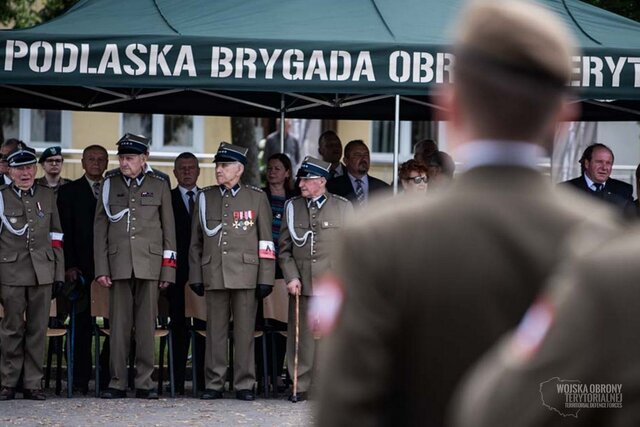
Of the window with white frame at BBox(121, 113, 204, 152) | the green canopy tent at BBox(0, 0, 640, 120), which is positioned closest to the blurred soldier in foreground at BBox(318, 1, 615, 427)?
the green canopy tent at BBox(0, 0, 640, 120)

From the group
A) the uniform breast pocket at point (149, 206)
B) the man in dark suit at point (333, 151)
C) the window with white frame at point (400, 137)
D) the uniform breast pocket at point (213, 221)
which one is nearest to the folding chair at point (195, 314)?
the uniform breast pocket at point (213, 221)

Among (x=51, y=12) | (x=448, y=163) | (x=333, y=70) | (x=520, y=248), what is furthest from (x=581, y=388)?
(x=51, y=12)

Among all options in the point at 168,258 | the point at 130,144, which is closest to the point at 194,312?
the point at 168,258

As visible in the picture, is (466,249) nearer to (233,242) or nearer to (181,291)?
(233,242)

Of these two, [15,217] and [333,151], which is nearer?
[15,217]

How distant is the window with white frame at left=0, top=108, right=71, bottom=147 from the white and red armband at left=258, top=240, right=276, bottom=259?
1683 centimetres

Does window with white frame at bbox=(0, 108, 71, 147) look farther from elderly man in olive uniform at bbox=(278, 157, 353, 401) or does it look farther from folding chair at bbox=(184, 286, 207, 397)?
elderly man in olive uniform at bbox=(278, 157, 353, 401)

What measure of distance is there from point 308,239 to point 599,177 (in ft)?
8.94

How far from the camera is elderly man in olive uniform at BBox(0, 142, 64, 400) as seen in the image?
10.9 m

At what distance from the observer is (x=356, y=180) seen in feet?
42.7

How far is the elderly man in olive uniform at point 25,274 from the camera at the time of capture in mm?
10914

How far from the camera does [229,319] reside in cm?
1154

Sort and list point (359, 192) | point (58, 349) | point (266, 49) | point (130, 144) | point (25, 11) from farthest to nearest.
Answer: point (25, 11) → point (359, 192) → point (58, 349) → point (130, 144) → point (266, 49)

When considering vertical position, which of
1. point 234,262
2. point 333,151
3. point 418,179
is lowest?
point 234,262
